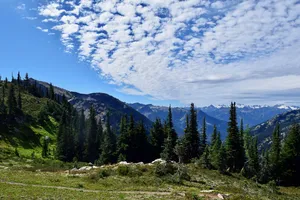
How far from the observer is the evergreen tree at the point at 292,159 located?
8338 cm

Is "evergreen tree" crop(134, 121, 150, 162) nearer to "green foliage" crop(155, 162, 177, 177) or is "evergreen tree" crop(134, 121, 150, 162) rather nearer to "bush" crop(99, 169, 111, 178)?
"green foliage" crop(155, 162, 177, 177)

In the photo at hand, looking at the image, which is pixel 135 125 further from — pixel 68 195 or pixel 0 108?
pixel 68 195

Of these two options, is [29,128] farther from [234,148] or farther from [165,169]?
[165,169]

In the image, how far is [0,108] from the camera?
133500 millimetres

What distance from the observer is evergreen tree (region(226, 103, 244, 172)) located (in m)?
80.3

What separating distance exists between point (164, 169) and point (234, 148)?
3710 centimetres

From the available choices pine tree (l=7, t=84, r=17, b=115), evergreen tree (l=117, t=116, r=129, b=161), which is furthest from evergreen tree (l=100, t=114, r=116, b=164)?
pine tree (l=7, t=84, r=17, b=115)

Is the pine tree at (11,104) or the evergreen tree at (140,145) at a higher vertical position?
the pine tree at (11,104)

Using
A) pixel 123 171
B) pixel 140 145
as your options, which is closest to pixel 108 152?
pixel 140 145

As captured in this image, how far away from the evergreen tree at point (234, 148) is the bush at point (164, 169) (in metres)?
32.0

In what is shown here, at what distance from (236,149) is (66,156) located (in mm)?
69171

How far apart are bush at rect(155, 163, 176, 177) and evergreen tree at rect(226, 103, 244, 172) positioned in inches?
1262

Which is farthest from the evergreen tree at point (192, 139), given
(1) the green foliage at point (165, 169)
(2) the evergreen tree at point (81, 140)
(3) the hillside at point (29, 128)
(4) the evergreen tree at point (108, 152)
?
(3) the hillside at point (29, 128)

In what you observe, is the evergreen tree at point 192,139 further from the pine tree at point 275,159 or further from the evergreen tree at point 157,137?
the pine tree at point 275,159
